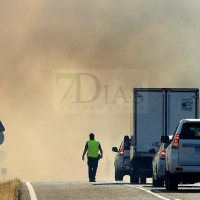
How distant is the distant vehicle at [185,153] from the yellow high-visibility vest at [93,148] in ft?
37.6

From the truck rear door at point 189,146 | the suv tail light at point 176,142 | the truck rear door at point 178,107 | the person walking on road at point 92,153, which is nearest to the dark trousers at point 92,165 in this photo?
the person walking on road at point 92,153

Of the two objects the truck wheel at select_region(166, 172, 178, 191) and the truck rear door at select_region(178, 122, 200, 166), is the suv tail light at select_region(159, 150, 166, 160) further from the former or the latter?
the truck rear door at select_region(178, 122, 200, 166)

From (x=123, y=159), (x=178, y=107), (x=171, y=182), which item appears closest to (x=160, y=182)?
(x=171, y=182)

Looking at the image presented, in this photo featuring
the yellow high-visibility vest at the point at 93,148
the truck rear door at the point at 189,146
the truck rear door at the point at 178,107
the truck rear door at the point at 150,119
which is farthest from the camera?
the yellow high-visibility vest at the point at 93,148

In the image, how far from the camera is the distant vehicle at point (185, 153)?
23.1m

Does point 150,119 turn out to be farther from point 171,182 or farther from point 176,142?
point 176,142

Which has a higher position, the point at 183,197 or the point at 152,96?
the point at 152,96

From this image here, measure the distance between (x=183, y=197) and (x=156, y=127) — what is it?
1098 cm

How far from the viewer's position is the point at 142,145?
3198 cm

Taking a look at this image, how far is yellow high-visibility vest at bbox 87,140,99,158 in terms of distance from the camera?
115ft

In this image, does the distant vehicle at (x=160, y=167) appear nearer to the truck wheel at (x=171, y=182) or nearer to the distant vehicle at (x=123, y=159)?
the truck wheel at (x=171, y=182)

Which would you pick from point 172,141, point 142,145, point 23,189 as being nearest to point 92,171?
point 142,145

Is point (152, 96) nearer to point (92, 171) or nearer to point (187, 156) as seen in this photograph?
point (92, 171)

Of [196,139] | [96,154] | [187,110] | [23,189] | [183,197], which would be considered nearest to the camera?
[183,197]
